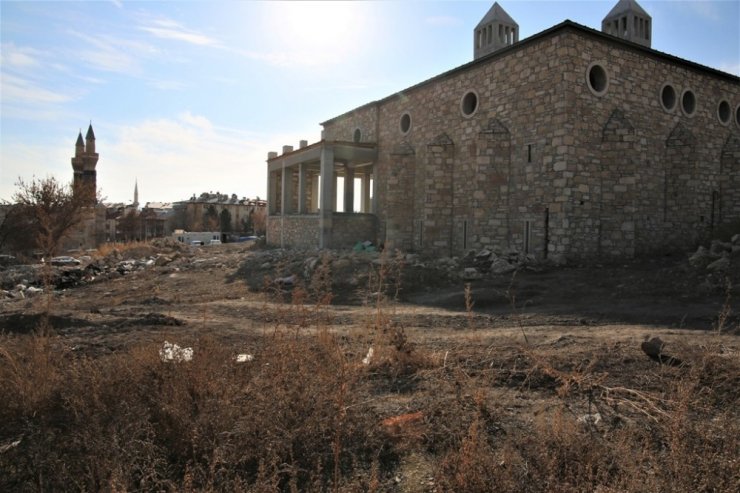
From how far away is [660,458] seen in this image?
10.9 feet

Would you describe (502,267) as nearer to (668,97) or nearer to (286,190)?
(668,97)

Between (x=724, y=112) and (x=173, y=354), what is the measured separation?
794 inches

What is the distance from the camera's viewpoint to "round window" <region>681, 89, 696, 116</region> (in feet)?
54.2

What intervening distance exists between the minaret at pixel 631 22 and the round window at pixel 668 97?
26.0 ft

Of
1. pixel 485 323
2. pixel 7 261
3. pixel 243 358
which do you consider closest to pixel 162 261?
pixel 7 261

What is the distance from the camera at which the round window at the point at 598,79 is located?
1445cm

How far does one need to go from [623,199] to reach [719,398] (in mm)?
11841

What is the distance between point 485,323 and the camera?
27.6 feet

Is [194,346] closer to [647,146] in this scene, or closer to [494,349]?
[494,349]

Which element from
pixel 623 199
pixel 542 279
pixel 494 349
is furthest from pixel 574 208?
pixel 494 349

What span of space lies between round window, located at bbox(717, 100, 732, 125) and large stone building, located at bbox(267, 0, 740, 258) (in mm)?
60

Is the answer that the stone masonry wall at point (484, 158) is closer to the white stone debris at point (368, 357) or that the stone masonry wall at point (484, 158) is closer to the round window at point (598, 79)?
the round window at point (598, 79)

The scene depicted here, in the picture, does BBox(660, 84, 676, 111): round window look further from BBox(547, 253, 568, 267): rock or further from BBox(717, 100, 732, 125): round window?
BBox(547, 253, 568, 267): rock

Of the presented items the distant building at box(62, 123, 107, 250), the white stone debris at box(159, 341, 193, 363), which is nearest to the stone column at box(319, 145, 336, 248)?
the white stone debris at box(159, 341, 193, 363)
